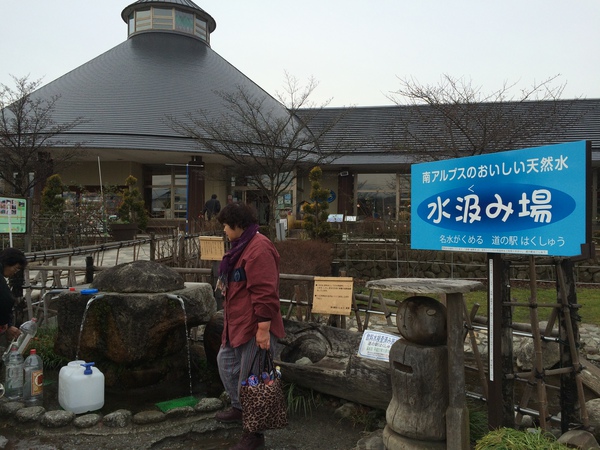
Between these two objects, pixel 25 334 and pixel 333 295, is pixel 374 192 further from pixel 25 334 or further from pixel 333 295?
pixel 25 334

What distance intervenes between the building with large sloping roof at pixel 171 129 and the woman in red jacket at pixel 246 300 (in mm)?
16439

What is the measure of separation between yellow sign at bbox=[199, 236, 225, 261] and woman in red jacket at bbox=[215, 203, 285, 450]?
295 centimetres

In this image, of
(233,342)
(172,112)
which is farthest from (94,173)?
(233,342)

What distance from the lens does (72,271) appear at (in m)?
6.28

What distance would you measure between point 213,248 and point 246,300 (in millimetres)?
3413

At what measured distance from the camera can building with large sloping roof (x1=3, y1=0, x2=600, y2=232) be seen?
20062mm

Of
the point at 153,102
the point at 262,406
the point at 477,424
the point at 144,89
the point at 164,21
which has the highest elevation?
the point at 164,21

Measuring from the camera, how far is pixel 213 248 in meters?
6.62

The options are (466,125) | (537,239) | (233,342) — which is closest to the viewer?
(537,239)

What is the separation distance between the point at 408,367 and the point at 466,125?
31.6 feet

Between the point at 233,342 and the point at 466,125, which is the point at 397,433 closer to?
the point at 233,342

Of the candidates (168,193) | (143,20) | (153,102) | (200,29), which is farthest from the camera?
(200,29)

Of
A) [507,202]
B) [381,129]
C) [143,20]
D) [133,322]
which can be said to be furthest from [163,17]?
[507,202]

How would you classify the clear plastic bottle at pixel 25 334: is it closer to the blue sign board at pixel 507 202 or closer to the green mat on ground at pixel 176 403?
the green mat on ground at pixel 176 403
